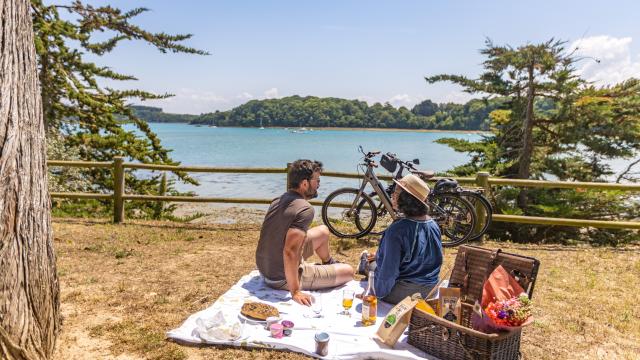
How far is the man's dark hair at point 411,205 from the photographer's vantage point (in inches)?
153

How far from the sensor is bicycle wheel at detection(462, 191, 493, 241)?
6.77 m

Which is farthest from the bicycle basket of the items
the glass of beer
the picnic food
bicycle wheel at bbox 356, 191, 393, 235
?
the picnic food

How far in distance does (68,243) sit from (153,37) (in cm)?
610

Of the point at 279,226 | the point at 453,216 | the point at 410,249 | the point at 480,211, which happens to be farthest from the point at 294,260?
the point at 480,211

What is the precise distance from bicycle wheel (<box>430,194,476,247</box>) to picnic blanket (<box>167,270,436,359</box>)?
8.46ft

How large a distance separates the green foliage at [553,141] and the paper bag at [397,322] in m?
6.81

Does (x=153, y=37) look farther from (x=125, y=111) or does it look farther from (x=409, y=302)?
(x=409, y=302)

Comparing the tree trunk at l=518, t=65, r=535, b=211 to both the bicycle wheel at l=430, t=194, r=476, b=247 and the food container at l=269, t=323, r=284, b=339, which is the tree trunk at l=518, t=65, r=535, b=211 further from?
the food container at l=269, t=323, r=284, b=339

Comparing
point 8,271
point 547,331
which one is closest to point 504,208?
point 547,331

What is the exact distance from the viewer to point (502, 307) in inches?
121

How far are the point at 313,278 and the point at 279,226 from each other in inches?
28.4

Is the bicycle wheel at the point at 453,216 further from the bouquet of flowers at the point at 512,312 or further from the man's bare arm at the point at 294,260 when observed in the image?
the bouquet of flowers at the point at 512,312

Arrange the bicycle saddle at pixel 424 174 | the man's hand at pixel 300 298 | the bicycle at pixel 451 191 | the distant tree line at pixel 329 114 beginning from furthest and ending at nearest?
the distant tree line at pixel 329 114
the bicycle at pixel 451 191
the bicycle saddle at pixel 424 174
the man's hand at pixel 300 298

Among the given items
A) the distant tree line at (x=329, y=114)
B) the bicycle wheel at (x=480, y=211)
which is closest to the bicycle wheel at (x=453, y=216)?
the bicycle wheel at (x=480, y=211)
